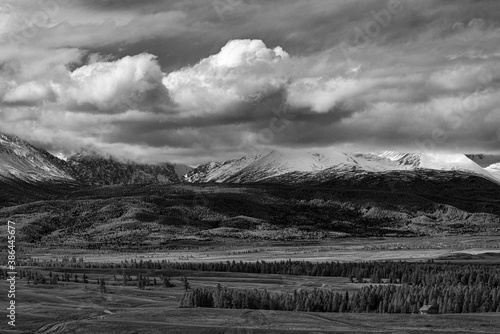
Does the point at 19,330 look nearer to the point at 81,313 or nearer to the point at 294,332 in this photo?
the point at 81,313

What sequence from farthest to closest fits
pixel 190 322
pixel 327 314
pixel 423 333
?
1. pixel 327 314
2. pixel 190 322
3. pixel 423 333

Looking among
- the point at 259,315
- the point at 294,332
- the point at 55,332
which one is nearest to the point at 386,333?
the point at 294,332

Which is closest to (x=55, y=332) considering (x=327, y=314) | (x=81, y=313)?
(x=81, y=313)

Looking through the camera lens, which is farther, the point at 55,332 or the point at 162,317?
the point at 162,317

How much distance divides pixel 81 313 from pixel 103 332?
2864 centimetres

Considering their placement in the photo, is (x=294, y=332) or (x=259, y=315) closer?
(x=294, y=332)

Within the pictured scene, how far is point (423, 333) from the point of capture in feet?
550

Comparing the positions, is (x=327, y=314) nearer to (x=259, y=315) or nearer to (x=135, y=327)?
(x=259, y=315)

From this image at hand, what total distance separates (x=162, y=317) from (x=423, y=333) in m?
64.8

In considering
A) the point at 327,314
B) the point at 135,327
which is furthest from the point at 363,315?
the point at 135,327

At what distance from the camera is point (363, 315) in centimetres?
19638

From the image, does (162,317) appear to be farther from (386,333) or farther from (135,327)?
(386,333)

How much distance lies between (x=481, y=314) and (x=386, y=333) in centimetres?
4015

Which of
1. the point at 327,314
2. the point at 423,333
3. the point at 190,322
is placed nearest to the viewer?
the point at 423,333
